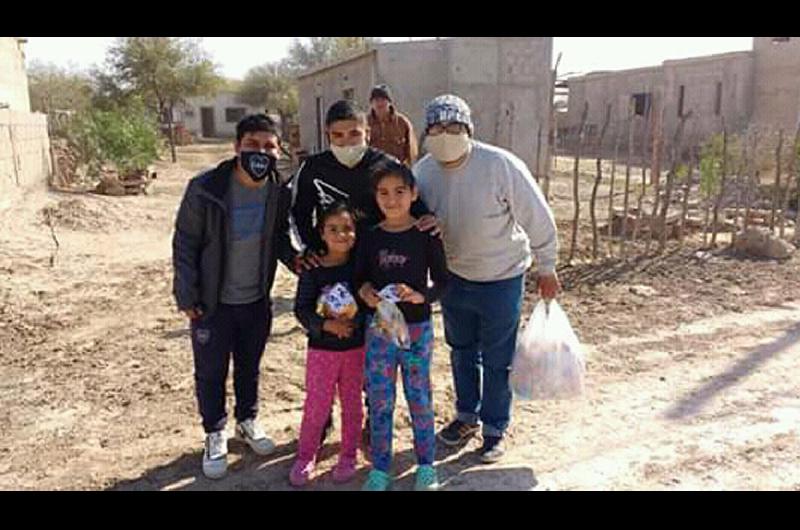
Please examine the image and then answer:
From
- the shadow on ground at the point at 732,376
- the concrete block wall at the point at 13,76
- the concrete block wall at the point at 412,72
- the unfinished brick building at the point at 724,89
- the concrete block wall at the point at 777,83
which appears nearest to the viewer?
the shadow on ground at the point at 732,376

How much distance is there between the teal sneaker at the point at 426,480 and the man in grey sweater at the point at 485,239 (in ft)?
1.25

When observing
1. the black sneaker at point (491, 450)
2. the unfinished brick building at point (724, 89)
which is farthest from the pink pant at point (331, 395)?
the unfinished brick building at point (724, 89)

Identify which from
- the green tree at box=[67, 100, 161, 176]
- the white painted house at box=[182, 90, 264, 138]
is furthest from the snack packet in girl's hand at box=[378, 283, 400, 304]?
the white painted house at box=[182, 90, 264, 138]

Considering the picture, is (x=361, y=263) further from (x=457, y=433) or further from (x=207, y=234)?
(x=457, y=433)

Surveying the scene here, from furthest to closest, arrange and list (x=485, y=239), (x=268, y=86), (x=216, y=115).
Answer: (x=216, y=115) < (x=268, y=86) < (x=485, y=239)

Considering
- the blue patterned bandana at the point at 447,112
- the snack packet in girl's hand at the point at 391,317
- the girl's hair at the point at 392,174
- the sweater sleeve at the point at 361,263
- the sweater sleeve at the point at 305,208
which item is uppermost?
the blue patterned bandana at the point at 447,112

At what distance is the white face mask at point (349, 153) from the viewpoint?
9.11 feet

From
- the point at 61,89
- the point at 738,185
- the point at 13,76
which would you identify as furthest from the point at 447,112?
the point at 61,89

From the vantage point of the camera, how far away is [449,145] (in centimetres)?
280

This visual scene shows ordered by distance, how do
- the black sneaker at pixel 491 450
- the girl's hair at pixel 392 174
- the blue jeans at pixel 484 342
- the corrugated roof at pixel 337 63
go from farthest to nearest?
1. the corrugated roof at pixel 337 63
2. the black sneaker at pixel 491 450
3. the blue jeans at pixel 484 342
4. the girl's hair at pixel 392 174

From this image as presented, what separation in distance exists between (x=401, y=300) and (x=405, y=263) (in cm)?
15

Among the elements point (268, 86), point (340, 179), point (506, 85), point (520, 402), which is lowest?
point (520, 402)

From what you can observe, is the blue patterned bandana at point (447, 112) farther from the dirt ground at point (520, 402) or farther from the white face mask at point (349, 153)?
the dirt ground at point (520, 402)

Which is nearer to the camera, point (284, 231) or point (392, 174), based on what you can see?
point (392, 174)
